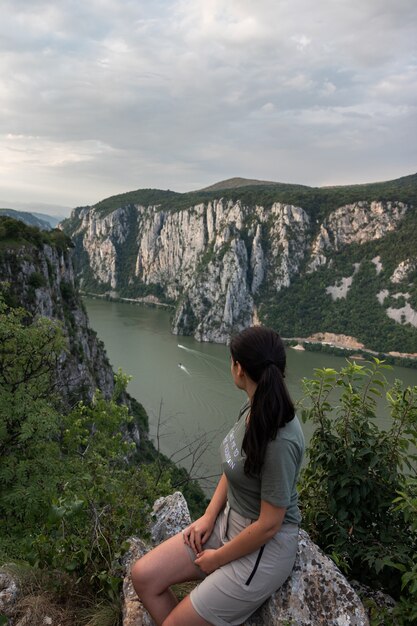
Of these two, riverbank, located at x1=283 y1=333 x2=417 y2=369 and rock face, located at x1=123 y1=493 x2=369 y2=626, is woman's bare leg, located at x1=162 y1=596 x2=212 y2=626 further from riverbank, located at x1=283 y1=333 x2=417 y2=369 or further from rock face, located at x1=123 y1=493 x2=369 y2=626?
riverbank, located at x1=283 y1=333 x2=417 y2=369

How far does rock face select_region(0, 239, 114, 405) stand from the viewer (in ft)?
62.3

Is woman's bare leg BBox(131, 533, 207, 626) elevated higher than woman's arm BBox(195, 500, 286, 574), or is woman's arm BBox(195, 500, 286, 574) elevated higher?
woman's arm BBox(195, 500, 286, 574)

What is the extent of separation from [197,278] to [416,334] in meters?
40.2

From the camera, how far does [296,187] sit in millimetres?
126438

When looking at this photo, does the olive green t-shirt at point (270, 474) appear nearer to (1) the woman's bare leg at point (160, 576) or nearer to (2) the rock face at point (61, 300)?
(1) the woman's bare leg at point (160, 576)

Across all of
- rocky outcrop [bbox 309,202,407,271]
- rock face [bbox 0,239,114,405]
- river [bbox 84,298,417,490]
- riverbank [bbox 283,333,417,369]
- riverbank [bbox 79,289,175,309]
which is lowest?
riverbank [bbox 283,333,417,369]

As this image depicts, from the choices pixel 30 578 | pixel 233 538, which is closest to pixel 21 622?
pixel 30 578

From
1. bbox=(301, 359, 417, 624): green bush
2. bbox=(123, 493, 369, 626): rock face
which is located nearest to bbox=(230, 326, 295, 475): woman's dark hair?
bbox=(123, 493, 369, 626): rock face

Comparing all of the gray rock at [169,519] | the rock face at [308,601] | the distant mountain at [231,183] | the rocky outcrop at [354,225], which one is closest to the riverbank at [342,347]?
the rocky outcrop at [354,225]

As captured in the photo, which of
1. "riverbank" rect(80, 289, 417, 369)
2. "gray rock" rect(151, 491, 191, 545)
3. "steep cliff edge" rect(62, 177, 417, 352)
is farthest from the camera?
"steep cliff edge" rect(62, 177, 417, 352)

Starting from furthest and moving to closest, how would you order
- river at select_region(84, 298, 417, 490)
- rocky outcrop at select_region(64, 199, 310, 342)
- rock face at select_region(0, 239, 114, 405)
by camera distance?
rocky outcrop at select_region(64, 199, 310, 342) → river at select_region(84, 298, 417, 490) → rock face at select_region(0, 239, 114, 405)

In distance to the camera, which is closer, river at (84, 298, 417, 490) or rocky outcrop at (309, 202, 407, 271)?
river at (84, 298, 417, 490)

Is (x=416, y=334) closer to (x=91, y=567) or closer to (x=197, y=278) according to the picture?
(x=197, y=278)

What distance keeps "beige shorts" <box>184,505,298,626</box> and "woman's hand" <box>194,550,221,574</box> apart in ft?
0.14
